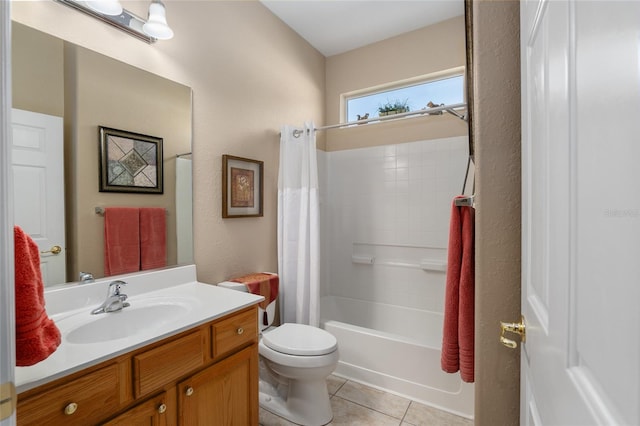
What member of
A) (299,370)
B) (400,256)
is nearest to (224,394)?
(299,370)

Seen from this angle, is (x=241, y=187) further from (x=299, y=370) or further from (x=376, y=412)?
(x=376, y=412)

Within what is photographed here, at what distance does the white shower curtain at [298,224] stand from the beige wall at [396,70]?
82 cm

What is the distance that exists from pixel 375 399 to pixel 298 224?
1.32 metres

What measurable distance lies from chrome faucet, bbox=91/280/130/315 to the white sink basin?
2 cm

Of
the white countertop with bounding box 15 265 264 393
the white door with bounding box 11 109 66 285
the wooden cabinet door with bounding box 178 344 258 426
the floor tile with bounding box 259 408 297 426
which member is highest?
the white door with bounding box 11 109 66 285

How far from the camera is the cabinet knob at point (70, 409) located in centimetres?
81

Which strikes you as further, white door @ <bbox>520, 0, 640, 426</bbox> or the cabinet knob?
the cabinet knob

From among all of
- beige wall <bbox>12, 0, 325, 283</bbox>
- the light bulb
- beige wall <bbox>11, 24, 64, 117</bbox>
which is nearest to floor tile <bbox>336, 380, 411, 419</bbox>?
beige wall <bbox>12, 0, 325, 283</bbox>

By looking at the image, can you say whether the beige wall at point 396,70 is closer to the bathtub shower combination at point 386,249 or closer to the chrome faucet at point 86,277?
the bathtub shower combination at point 386,249

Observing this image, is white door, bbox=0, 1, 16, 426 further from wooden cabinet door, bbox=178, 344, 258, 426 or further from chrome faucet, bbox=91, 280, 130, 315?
chrome faucet, bbox=91, 280, 130, 315

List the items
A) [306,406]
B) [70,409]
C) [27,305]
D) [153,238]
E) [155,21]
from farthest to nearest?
1. [306,406]
2. [153,238]
3. [155,21]
4. [70,409]
5. [27,305]

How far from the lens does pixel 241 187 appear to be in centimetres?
210

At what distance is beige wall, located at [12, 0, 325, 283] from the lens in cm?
145

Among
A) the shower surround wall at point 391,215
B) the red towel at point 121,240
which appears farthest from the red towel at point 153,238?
the shower surround wall at point 391,215
